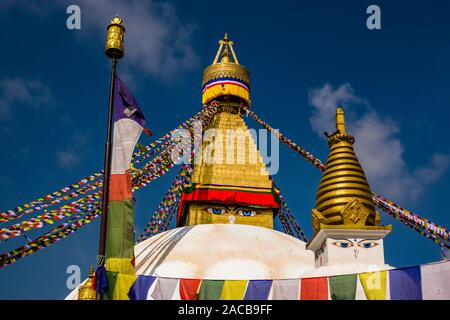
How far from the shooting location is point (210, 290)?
10.2 meters

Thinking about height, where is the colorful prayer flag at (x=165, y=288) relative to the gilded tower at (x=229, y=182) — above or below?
below

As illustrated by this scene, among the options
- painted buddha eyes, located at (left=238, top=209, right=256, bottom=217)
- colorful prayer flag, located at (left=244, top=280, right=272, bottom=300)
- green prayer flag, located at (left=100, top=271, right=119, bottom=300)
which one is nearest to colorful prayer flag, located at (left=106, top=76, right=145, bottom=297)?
green prayer flag, located at (left=100, top=271, right=119, bottom=300)

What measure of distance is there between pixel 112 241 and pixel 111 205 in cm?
71

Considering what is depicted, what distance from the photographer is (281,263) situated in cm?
1413

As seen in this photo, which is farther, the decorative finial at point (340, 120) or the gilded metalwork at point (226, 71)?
the gilded metalwork at point (226, 71)

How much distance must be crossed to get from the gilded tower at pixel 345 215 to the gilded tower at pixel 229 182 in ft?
15.3

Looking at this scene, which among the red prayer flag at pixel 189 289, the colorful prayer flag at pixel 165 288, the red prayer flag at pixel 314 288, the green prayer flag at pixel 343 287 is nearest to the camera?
the green prayer flag at pixel 343 287

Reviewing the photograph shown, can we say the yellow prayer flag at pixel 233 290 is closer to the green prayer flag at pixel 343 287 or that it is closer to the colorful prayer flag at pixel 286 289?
the colorful prayer flag at pixel 286 289

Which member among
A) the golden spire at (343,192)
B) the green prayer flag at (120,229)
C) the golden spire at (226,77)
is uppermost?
the golden spire at (226,77)

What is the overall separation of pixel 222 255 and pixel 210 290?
378cm

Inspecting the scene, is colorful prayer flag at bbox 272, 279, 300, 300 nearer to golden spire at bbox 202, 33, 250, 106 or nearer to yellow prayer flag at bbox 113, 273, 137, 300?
yellow prayer flag at bbox 113, 273, 137, 300

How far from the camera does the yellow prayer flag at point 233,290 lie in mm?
10086

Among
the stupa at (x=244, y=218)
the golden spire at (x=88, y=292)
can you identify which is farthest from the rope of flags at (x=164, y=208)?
the golden spire at (x=88, y=292)
